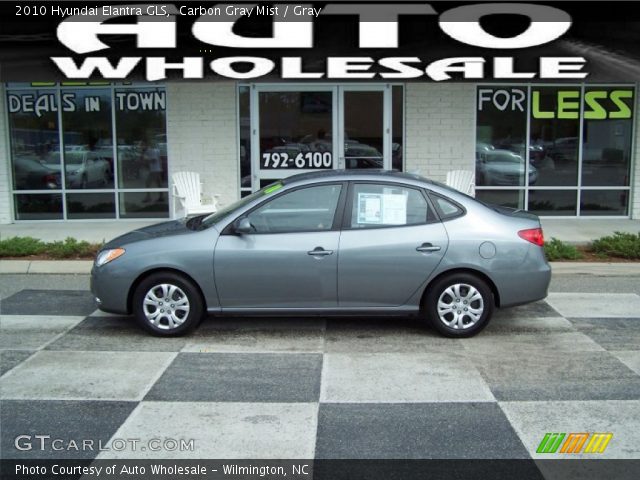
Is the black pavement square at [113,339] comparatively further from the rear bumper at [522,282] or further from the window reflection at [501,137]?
the window reflection at [501,137]

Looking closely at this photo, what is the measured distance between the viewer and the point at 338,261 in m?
6.68

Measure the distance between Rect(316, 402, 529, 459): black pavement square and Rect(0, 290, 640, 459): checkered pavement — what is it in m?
0.01

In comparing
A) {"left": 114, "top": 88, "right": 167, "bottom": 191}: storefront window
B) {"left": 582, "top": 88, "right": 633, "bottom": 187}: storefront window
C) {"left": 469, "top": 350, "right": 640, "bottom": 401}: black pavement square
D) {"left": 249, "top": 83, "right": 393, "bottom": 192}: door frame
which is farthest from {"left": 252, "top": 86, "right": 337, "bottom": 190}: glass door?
{"left": 469, "top": 350, "right": 640, "bottom": 401}: black pavement square

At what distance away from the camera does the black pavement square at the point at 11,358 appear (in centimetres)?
607

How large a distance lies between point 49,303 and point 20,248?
268cm

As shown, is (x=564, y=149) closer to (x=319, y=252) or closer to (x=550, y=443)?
(x=319, y=252)

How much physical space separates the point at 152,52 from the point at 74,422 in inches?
363

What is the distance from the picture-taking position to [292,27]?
41.7ft

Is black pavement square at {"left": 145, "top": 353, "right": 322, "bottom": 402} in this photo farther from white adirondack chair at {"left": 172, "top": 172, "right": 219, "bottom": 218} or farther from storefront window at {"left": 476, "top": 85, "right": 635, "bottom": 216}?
storefront window at {"left": 476, "top": 85, "right": 635, "bottom": 216}

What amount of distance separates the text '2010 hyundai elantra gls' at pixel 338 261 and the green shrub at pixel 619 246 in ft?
13.4

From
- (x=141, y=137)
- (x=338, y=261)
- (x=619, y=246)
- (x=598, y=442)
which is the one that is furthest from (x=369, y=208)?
(x=141, y=137)

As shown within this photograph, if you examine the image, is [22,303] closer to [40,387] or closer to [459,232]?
[40,387]

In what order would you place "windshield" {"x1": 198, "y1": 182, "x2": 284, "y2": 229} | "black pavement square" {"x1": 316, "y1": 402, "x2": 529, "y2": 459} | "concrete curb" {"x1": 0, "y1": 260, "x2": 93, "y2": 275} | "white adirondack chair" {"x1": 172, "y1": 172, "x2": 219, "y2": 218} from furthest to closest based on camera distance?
"white adirondack chair" {"x1": 172, "y1": 172, "x2": 219, "y2": 218} < "concrete curb" {"x1": 0, "y1": 260, "x2": 93, "y2": 275} < "windshield" {"x1": 198, "y1": 182, "x2": 284, "y2": 229} < "black pavement square" {"x1": 316, "y1": 402, "x2": 529, "y2": 459}

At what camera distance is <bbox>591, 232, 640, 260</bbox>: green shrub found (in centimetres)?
1033
